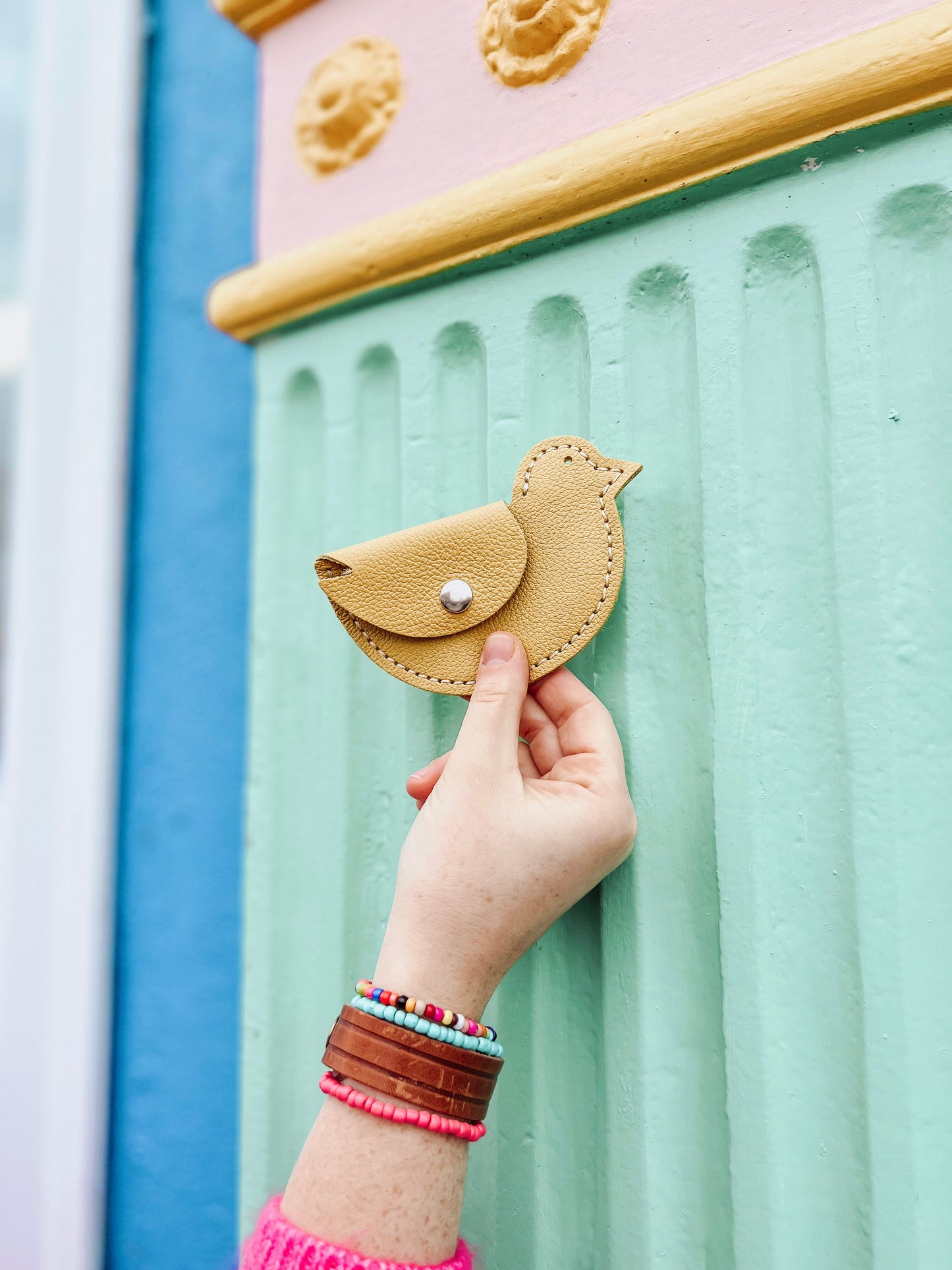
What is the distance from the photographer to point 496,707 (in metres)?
0.51

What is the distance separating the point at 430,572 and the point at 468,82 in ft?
1.25

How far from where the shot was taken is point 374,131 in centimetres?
69

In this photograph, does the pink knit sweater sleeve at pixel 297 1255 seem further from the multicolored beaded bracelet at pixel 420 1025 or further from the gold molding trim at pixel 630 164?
the gold molding trim at pixel 630 164

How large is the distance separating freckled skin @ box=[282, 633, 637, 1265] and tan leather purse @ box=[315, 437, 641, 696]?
2 centimetres

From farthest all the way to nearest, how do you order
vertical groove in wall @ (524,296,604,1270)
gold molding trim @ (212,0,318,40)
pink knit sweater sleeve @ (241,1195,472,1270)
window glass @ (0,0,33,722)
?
window glass @ (0,0,33,722) → gold molding trim @ (212,0,318,40) → vertical groove in wall @ (524,296,604,1270) → pink knit sweater sleeve @ (241,1195,472,1270)

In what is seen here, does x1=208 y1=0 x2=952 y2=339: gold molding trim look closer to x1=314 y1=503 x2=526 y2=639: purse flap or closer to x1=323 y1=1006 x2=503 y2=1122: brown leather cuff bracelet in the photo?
x1=314 y1=503 x2=526 y2=639: purse flap

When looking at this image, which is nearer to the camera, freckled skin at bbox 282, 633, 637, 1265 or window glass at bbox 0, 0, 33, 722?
freckled skin at bbox 282, 633, 637, 1265

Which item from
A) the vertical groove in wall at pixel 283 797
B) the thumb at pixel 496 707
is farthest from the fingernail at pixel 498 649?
the vertical groove in wall at pixel 283 797

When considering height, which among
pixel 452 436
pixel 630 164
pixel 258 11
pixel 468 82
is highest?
pixel 258 11

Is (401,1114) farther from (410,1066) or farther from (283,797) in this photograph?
(283,797)

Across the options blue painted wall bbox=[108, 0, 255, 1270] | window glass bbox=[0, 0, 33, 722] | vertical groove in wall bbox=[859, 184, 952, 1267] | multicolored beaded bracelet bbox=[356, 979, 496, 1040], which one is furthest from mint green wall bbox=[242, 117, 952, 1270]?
window glass bbox=[0, 0, 33, 722]

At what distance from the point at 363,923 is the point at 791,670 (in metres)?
0.35

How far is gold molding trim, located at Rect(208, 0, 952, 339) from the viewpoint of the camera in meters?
0.49

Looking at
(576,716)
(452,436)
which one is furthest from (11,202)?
(576,716)
